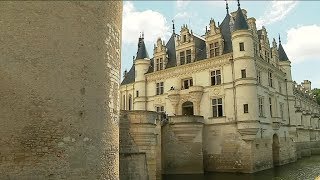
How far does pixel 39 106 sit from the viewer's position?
8.65m

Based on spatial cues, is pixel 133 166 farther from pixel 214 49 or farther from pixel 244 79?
pixel 214 49

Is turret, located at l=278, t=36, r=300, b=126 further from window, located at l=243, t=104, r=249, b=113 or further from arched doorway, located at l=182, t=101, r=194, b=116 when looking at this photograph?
arched doorway, located at l=182, t=101, r=194, b=116

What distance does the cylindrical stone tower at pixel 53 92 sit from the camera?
8.41 m

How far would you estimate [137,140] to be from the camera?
1592cm

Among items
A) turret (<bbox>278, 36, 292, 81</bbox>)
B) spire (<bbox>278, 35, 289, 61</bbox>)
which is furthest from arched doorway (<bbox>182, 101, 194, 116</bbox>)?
spire (<bbox>278, 35, 289, 61</bbox>)

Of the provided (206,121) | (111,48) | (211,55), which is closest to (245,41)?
(211,55)

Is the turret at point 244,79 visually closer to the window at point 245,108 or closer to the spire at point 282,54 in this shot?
the window at point 245,108

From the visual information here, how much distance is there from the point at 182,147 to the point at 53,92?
54.8 ft

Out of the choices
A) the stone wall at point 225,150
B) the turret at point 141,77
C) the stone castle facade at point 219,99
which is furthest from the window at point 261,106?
the turret at point 141,77

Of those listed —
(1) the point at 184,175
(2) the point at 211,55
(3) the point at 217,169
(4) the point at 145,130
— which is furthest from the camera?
(2) the point at 211,55

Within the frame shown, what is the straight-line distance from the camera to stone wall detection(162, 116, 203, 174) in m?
24.1

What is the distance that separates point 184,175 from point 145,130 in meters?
8.82

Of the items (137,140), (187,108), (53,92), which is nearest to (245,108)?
(187,108)

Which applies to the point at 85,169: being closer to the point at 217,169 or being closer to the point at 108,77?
the point at 108,77
